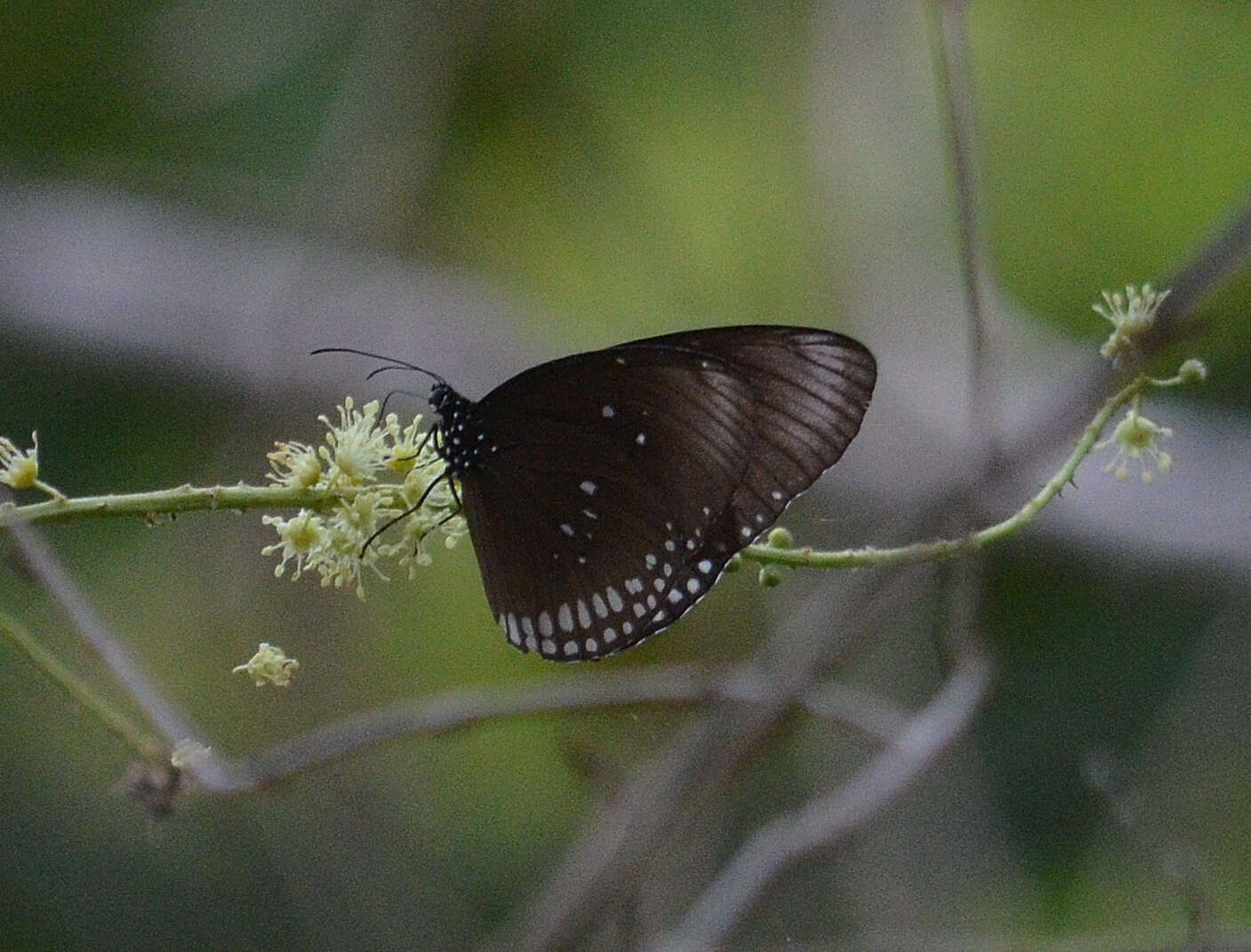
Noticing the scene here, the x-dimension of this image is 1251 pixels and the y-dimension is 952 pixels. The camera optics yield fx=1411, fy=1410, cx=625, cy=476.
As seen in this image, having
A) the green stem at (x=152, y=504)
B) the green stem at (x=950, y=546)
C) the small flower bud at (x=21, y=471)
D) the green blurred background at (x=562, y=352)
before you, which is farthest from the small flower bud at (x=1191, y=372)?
the green blurred background at (x=562, y=352)

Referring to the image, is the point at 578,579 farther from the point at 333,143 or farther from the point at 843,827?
the point at 333,143

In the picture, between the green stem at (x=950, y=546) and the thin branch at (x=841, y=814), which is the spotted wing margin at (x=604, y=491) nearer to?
the green stem at (x=950, y=546)

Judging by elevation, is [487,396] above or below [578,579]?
above

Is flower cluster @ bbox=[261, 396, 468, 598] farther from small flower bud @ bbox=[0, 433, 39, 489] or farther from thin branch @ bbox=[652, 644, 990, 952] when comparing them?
thin branch @ bbox=[652, 644, 990, 952]

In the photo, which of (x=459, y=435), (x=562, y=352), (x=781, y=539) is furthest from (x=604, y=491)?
(x=562, y=352)

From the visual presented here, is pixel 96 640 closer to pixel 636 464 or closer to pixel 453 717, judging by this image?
pixel 453 717

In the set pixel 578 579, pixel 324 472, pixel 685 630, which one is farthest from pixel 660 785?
pixel 685 630
